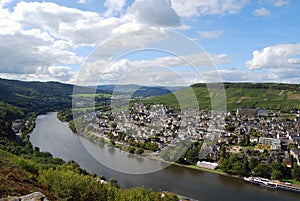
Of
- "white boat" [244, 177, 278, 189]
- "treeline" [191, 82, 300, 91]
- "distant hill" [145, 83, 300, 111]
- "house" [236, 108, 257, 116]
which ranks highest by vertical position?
"treeline" [191, 82, 300, 91]

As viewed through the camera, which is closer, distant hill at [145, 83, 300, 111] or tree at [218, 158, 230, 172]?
tree at [218, 158, 230, 172]

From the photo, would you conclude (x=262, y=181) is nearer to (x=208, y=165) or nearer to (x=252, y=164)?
(x=252, y=164)

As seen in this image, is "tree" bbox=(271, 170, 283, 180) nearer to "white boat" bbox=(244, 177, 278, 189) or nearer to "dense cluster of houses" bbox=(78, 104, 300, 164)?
"white boat" bbox=(244, 177, 278, 189)

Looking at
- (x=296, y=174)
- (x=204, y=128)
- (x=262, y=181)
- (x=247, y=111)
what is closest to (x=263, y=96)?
(x=247, y=111)

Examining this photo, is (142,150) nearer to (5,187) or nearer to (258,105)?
(5,187)

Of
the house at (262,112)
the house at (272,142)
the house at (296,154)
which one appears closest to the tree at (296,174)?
the house at (296,154)

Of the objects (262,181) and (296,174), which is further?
(296,174)

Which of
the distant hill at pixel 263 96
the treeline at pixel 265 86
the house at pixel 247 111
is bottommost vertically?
the house at pixel 247 111

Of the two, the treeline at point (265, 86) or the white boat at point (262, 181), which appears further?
the treeline at point (265, 86)

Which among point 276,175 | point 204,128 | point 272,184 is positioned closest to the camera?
point 272,184

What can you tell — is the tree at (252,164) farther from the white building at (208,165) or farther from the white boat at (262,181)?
the white building at (208,165)

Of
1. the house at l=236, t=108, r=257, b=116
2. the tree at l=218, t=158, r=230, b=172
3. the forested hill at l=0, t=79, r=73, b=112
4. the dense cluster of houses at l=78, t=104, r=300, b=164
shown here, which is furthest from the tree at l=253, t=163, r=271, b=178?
the forested hill at l=0, t=79, r=73, b=112
